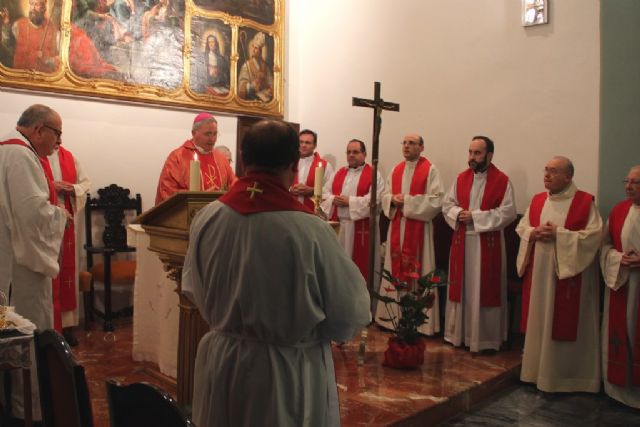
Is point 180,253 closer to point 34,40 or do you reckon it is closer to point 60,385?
point 60,385

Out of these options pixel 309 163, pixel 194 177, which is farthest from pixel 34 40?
pixel 194 177

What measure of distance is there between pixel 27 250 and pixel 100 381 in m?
1.53

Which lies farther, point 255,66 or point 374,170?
point 255,66

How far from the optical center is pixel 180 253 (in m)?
3.43

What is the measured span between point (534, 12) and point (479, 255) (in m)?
2.73

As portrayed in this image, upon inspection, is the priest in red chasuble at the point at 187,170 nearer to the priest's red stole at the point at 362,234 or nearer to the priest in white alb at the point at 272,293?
the priest's red stole at the point at 362,234

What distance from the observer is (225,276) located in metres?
2.18

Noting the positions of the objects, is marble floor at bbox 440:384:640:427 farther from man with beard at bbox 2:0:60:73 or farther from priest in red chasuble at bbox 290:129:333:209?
man with beard at bbox 2:0:60:73

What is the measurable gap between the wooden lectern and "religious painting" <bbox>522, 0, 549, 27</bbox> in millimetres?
4680

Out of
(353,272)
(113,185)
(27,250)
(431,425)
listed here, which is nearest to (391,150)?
(113,185)

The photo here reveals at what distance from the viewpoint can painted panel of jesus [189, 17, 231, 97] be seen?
7926 millimetres

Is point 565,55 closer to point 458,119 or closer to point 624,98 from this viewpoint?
point 624,98

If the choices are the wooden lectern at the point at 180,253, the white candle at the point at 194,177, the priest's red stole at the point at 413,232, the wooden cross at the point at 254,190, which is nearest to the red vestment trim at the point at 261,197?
the wooden cross at the point at 254,190

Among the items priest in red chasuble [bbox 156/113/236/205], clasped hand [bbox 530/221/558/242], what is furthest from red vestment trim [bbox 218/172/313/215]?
clasped hand [bbox 530/221/558/242]
